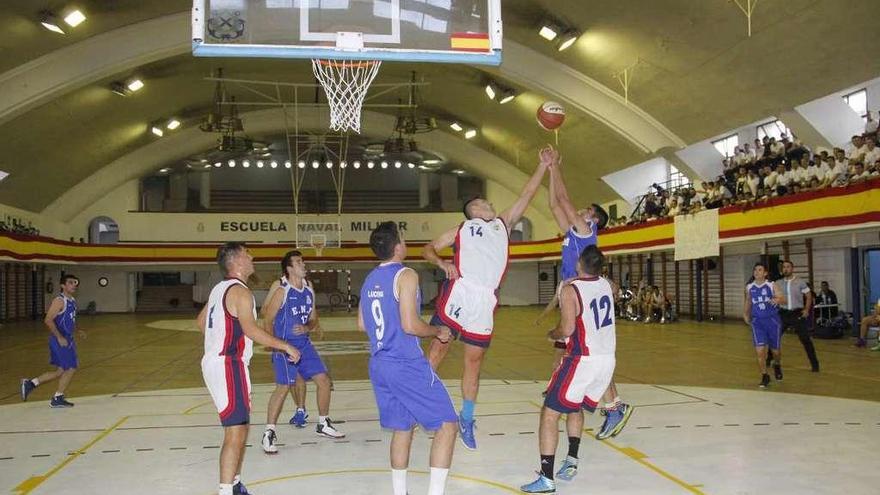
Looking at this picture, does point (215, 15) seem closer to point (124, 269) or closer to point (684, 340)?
point (684, 340)

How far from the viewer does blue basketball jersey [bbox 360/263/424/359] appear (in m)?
4.87

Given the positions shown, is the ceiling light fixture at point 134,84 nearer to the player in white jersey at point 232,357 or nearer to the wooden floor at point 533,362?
the wooden floor at point 533,362

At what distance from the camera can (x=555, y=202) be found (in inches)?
263

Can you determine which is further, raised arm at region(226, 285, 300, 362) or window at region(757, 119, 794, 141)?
window at region(757, 119, 794, 141)

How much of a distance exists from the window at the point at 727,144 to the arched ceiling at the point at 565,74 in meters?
1.80

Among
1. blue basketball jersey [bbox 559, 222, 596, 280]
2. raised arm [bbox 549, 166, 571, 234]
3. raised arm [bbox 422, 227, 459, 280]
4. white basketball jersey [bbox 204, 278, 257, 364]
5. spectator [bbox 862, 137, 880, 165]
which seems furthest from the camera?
spectator [bbox 862, 137, 880, 165]

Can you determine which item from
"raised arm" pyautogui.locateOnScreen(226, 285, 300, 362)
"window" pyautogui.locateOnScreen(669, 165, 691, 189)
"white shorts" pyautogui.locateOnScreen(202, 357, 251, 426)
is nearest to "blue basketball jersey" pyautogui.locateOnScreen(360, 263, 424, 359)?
"raised arm" pyautogui.locateOnScreen(226, 285, 300, 362)

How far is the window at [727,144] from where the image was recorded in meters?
25.6

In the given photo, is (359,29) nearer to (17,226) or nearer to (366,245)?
(17,226)

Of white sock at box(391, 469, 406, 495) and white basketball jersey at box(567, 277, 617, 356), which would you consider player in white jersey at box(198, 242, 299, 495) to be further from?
white basketball jersey at box(567, 277, 617, 356)

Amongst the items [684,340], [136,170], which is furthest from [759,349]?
[136,170]

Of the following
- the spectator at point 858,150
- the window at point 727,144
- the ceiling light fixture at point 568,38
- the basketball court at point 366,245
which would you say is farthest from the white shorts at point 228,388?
the window at point 727,144

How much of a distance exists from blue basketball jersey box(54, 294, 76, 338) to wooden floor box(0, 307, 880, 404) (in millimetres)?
1348

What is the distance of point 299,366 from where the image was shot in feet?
25.4
